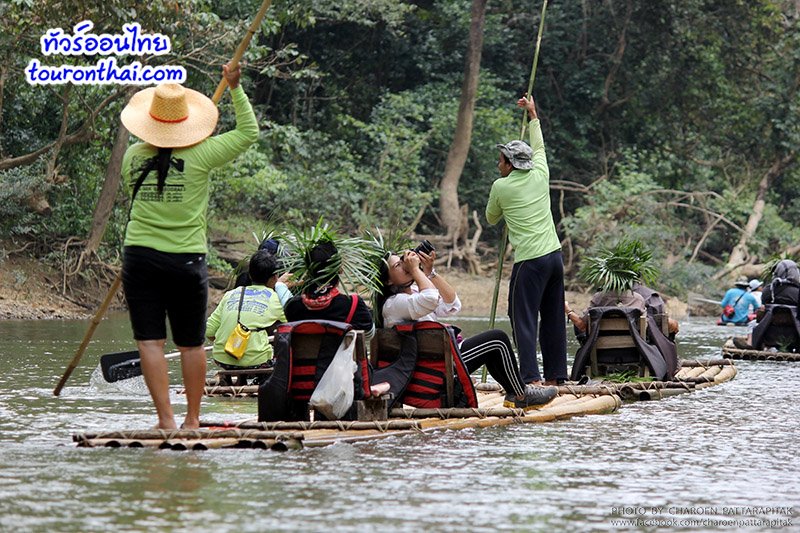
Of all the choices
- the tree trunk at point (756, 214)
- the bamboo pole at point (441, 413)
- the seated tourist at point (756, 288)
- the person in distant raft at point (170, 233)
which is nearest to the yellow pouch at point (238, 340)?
the bamboo pole at point (441, 413)

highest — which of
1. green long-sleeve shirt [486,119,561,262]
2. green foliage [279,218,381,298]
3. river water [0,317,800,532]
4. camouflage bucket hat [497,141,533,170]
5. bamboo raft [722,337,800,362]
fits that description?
camouflage bucket hat [497,141,533,170]

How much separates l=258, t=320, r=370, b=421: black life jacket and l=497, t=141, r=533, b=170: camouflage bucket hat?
9.33 ft

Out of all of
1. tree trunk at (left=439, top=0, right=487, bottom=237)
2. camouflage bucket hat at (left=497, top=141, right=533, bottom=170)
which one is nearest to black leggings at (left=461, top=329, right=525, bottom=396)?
camouflage bucket hat at (left=497, top=141, right=533, bottom=170)

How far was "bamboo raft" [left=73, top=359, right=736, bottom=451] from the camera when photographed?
712 cm

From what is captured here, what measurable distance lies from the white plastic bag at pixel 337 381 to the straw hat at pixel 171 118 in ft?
4.67

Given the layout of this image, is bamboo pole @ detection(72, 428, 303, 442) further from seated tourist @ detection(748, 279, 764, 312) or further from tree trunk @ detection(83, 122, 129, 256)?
seated tourist @ detection(748, 279, 764, 312)

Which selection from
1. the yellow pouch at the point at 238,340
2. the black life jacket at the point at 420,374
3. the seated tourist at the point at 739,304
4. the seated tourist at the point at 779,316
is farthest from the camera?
the seated tourist at the point at 739,304

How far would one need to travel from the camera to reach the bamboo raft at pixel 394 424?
7117 mm

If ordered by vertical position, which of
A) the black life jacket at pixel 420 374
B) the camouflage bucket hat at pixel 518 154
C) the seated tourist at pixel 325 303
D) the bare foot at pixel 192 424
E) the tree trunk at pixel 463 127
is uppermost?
the tree trunk at pixel 463 127

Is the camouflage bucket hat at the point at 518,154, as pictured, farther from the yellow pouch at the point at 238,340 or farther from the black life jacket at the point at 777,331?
the black life jacket at the point at 777,331

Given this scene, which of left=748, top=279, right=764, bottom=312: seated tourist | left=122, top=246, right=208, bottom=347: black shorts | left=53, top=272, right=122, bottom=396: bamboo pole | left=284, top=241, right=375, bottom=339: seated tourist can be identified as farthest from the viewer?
left=748, top=279, right=764, bottom=312: seated tourist

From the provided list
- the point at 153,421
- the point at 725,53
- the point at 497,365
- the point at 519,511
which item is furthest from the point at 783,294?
the point at 725,53

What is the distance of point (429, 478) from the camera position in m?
6.42

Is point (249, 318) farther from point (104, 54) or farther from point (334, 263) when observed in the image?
point (104, 54)
